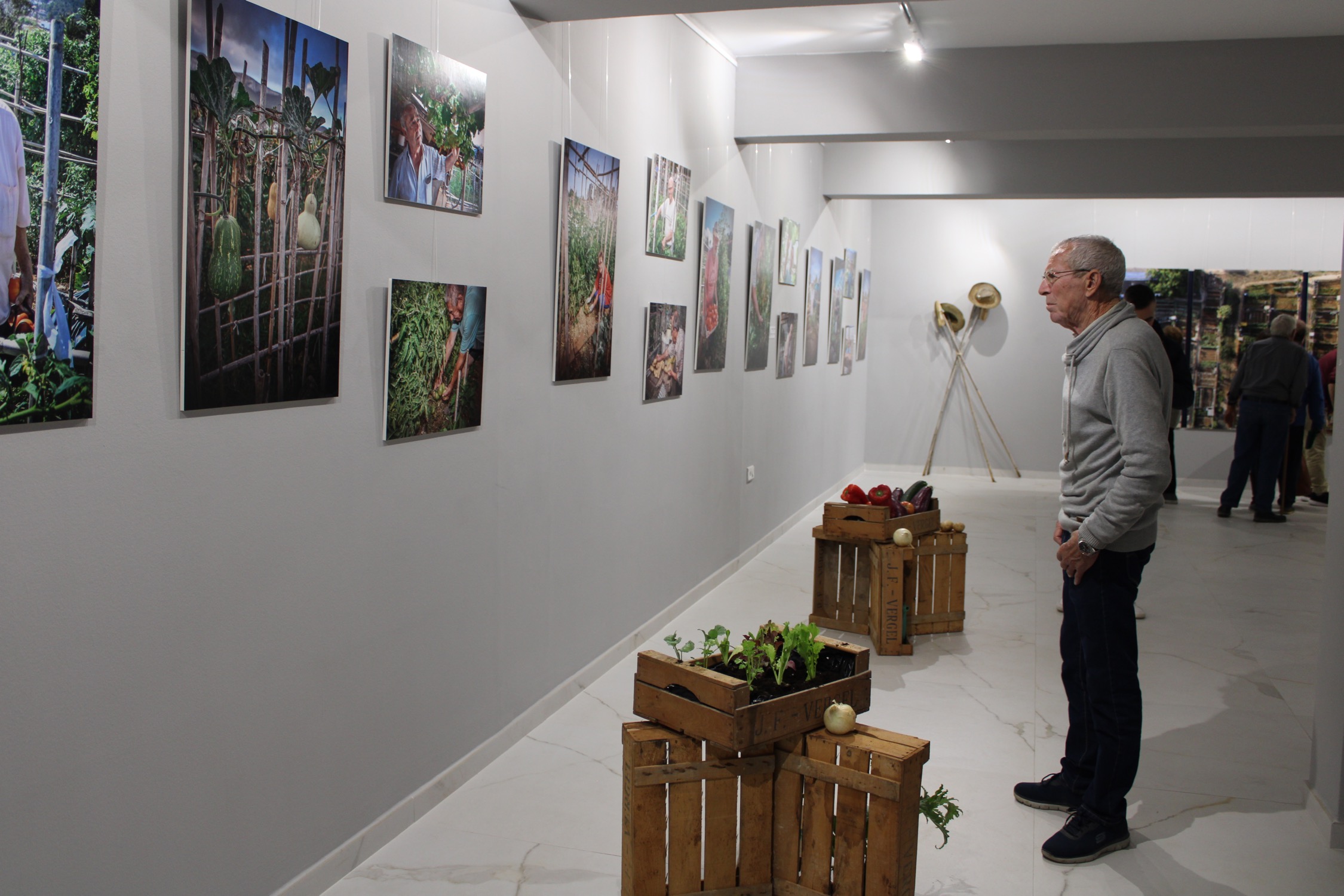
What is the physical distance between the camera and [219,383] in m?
2.29

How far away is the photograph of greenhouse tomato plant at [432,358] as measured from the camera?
9.68ft

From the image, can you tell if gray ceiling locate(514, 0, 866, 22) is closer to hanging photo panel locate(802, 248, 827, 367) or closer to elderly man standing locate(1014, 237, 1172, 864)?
elderly man standing locate(1014, 237, 1172, 864)

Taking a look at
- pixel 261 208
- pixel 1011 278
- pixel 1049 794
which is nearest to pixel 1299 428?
pixel 1011 278

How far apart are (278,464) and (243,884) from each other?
98 centimetres

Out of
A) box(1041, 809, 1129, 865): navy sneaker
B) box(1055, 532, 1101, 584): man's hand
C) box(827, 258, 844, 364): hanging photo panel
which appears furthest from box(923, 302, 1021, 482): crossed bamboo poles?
box(1055, 532, 1101, 584): man's hand

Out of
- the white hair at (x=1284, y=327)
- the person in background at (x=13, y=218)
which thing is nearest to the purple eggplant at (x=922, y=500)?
the person in background at (x=13, y=218)

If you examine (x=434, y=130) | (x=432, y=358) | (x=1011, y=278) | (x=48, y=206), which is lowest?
(x=432, y=358)

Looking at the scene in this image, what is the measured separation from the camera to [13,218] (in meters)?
1.81

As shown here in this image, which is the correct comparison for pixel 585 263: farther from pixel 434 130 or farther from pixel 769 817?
pixel 769 817

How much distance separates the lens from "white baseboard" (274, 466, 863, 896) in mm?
2783

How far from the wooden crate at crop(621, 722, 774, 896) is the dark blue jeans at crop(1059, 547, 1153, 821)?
1023mm

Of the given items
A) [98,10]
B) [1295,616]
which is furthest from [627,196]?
[1295,616]

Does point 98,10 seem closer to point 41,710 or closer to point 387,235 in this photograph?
point 387,235

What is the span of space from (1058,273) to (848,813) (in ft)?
5.31
